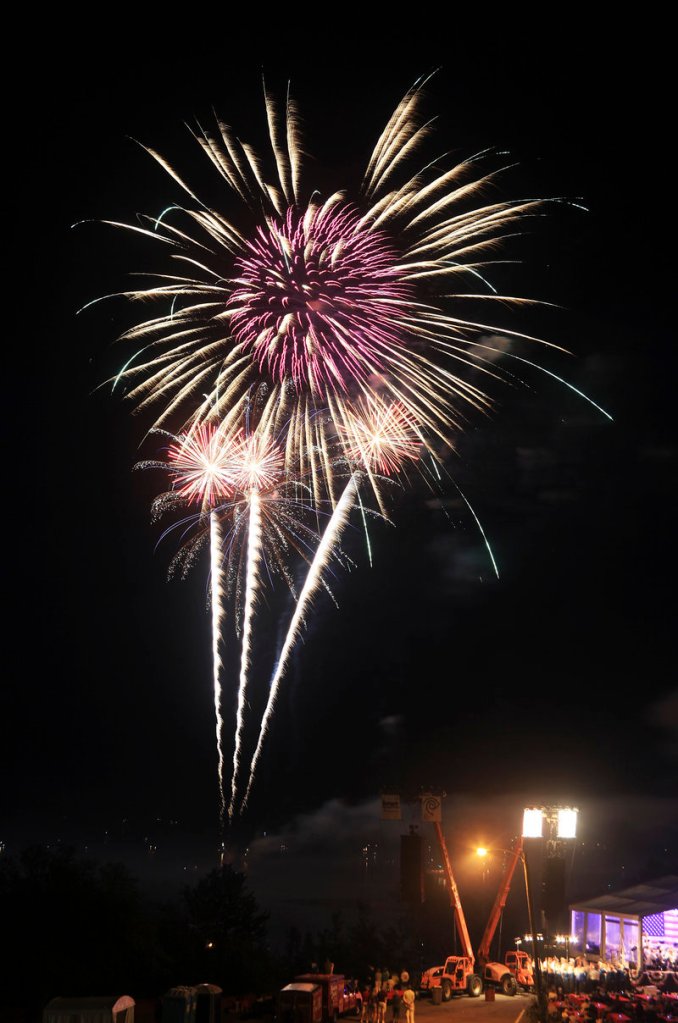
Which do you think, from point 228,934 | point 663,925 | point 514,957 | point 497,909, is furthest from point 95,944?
point 663,925

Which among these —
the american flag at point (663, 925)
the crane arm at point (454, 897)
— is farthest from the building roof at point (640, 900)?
the crane arm at point (454, 897)

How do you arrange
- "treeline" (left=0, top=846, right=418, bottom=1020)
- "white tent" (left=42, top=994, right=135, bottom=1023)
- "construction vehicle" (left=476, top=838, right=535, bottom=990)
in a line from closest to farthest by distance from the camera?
"white tent" (left=42, top=994, right=135, bottom=1023) < "treeline" (left=0, top=846, right=418, bottom=1020) < "construction vehicle" (left=476, top=838, right=535, bottom=990)

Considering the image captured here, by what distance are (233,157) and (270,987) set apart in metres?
22.9

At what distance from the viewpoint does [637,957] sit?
26969 mm

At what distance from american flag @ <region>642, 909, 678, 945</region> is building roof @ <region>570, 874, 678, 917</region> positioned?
0.50 feet

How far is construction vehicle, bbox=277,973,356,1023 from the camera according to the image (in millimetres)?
17234

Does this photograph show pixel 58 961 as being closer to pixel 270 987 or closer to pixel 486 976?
pixel 270 987

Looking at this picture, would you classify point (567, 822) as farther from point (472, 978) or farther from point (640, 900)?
point (640, 900)

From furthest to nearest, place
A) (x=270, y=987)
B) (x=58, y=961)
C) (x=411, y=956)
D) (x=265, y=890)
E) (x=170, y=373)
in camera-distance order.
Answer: (x=265, y=890)
(x=411, y=956)
(x=270, y=987)
(x=58, y=961)
(x=170, y=373)

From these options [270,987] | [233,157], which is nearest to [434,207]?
[233,157]

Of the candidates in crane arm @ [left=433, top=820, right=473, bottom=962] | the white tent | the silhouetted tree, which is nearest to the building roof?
crane arm @ [left=433, top=820, right=473, bottom=962]

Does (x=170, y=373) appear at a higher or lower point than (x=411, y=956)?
higher

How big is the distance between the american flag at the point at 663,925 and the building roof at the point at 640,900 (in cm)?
15

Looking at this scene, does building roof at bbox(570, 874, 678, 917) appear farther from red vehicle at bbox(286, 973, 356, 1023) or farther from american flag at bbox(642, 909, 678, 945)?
red vehicle at bbox(286, 973, 356, 1023)
